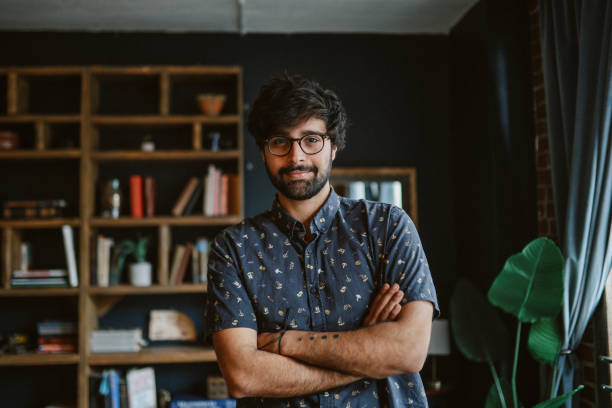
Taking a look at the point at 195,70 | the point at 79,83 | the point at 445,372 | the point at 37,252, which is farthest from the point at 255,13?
the point at 445,372

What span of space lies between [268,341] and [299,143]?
0.59m

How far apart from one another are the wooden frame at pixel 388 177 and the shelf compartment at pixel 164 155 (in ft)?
2.46

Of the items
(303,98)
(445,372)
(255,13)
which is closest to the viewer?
(303,98)

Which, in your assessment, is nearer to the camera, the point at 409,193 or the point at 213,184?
the point at 213,184

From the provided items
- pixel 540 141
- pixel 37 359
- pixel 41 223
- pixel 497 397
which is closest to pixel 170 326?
pixel 37 359

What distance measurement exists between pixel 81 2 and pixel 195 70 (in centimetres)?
79

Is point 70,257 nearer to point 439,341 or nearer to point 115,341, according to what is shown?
point 115,341

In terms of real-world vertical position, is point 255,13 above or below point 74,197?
above

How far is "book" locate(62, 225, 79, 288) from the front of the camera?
319 cm

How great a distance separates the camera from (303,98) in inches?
60.5

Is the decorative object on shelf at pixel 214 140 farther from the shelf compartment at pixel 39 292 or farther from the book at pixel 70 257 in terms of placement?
the shelf compartment at pixel 39 292

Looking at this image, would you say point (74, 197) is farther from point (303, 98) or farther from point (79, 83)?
point (303, 98)

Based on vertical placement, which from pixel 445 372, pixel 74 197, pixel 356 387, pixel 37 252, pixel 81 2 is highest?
pixel 81 2

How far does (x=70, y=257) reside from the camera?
3.20 metres
